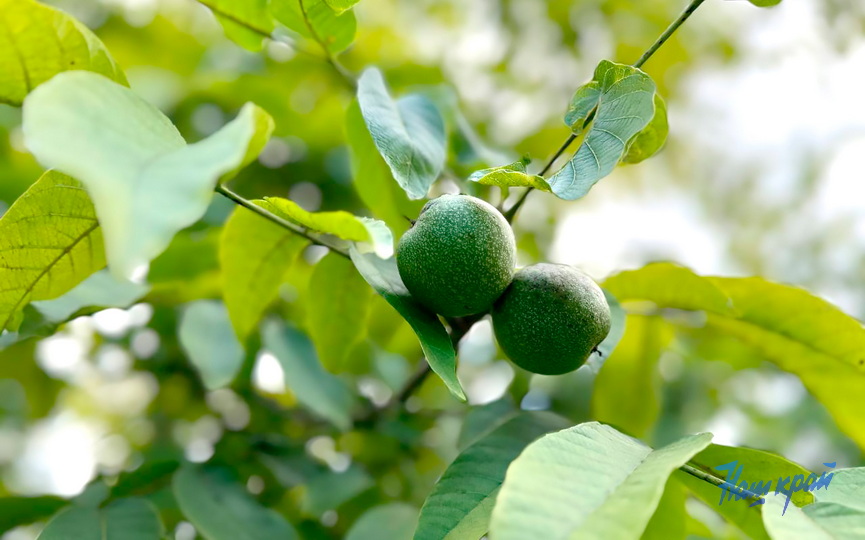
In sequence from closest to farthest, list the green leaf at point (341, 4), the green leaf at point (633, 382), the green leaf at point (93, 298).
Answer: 1. the green leaf at point (341, 4)
2. the green leaf at point (93, 298)
3. the green leaf at point (633, 382)

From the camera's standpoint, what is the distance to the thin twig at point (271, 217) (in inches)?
31.5

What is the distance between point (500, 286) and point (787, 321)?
572 millimetres

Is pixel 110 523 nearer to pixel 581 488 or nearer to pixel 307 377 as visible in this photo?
pixel 307 377

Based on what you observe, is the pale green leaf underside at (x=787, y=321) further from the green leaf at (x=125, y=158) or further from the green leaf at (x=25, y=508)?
the green leaf at (x=25, y=508)

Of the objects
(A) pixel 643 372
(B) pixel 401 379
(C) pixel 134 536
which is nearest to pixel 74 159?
(C) pixel 134 536

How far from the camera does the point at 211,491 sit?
1.20m

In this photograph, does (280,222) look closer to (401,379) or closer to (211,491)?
(211,491)

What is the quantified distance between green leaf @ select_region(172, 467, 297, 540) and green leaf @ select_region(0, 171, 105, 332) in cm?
41

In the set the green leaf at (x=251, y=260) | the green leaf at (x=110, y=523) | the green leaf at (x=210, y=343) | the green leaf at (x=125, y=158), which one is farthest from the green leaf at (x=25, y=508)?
the green leaf at (x=125, y=158)

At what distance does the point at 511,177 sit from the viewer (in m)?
0.80

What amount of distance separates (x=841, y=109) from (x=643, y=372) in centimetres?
247

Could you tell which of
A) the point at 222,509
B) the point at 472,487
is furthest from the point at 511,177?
the point at 222,509

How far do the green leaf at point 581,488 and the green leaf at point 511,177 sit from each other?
260mm

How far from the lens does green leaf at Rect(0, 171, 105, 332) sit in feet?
2.61
